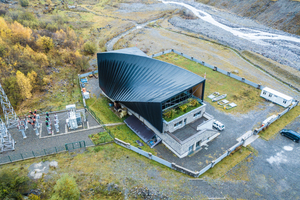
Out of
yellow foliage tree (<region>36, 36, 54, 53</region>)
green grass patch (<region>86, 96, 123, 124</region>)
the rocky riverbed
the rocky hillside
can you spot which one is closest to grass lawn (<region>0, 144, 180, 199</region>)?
green grass patch (<region>86, 96, 123, 124</region>)

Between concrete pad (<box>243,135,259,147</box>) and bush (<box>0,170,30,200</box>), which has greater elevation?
bush (<box>0,170,30,200</box>)

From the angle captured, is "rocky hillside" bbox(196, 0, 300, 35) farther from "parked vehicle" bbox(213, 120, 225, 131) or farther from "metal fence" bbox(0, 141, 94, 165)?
"metal fence" bbox(0, 141, 94, 165)

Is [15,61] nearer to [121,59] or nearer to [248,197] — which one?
[121,59]

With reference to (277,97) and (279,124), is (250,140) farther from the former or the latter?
(277,97)

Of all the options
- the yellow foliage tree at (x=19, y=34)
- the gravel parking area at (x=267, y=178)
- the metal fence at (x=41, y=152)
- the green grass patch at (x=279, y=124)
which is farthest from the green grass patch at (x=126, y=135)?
the yellow foliage tree at (x=19, y=34)

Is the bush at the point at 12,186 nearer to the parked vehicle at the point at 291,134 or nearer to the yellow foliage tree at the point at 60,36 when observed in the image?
the parked vehicle at the point at 291,134
